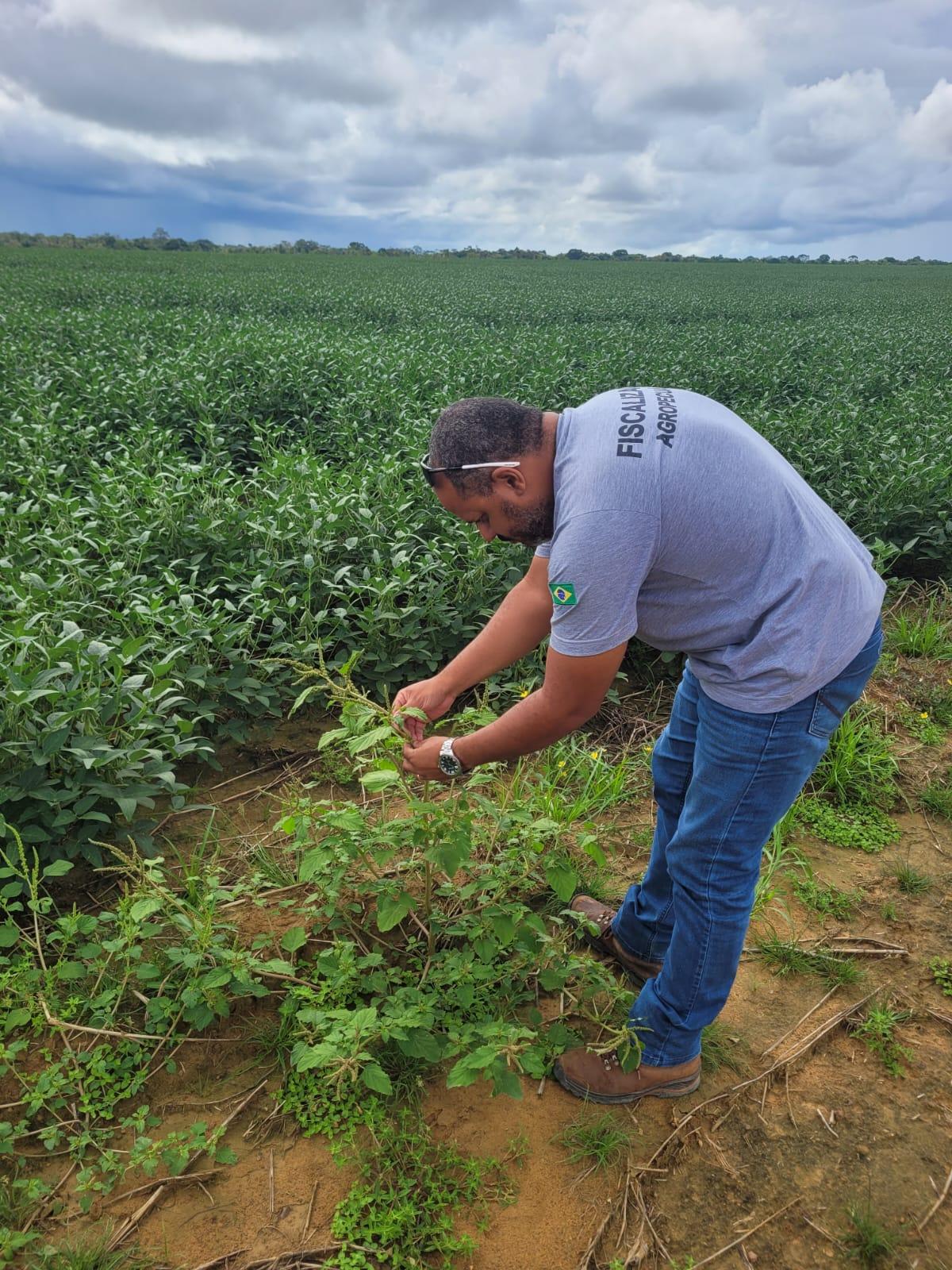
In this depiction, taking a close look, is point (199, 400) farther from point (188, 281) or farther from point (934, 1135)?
point (188, 281)

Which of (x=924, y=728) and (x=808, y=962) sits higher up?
(x=924, y=728)

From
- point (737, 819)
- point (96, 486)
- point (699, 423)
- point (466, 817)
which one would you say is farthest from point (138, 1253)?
point (96, 486)

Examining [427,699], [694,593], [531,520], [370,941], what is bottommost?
[370,941]

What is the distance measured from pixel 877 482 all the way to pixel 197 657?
6.03 metres

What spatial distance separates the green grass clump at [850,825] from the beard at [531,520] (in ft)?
8.02

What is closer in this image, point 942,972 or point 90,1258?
point 90,1258

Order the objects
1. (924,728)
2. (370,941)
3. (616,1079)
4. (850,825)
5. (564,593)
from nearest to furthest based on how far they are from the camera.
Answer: (564,593)
(616,1079)
(370,941)
(850,825)
(924,728)

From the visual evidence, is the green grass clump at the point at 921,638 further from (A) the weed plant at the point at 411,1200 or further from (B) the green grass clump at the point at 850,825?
(A) the weed plant at the point at 411,1200

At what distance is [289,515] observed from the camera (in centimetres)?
471

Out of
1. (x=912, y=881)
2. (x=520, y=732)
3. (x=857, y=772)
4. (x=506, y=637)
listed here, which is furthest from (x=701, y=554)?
(x=857, y=772)

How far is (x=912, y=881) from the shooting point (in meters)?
3.23

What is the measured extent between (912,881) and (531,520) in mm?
2546

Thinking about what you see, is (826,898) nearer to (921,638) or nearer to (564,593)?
(564,593)

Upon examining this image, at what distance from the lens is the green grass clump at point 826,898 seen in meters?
3.09
